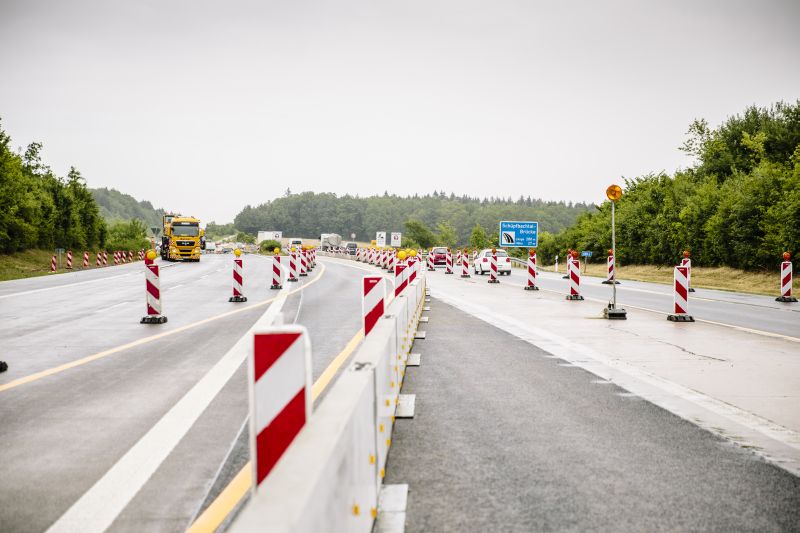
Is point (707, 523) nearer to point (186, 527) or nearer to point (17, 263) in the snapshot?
point (186, 527)

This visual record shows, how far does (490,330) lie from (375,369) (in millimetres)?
8943

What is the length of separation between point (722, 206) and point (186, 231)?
40240 mm

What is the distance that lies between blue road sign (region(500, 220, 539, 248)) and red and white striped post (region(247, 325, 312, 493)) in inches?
1809

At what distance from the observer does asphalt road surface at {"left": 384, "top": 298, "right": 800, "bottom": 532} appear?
3.88m

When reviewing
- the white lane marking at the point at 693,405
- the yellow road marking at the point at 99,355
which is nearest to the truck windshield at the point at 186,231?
the yellow road marking at the point at 99,355

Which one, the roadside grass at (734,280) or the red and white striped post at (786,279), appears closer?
the red and white striped post at (786,279)

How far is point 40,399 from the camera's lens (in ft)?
22.8

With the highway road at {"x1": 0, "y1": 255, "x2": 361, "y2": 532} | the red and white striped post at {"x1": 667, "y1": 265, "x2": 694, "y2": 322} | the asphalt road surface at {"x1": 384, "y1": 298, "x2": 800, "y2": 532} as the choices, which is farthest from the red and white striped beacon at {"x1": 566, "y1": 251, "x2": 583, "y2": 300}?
the asphalt road surface at {"x1": 384, "y1": 298, "x2": 800, "y2": 532}

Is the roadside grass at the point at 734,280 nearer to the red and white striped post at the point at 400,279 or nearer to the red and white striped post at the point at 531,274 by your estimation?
the red and white striped post at the point at 531,274

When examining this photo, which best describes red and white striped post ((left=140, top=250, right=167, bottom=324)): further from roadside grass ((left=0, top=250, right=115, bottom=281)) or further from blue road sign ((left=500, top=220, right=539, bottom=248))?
blue road sign ((left=500, top=220, right=539, bottom=248))

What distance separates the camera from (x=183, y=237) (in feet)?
182

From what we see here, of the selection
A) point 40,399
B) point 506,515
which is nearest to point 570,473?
point 506,515

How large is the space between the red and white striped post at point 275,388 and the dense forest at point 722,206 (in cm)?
3070

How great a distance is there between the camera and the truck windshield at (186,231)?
55.2 m
